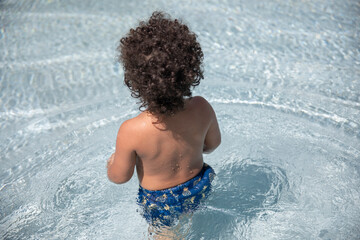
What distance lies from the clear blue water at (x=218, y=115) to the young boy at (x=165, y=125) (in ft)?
0.90

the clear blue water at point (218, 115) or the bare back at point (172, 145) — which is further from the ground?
the bare back at point (172, 145)

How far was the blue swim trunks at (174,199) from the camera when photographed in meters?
1.95

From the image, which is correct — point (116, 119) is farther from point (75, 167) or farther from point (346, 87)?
point (346, 87)

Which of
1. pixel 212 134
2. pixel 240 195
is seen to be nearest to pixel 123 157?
pixel 212 134

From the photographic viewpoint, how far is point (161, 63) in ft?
5.03

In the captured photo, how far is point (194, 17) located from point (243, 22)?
0.53 m

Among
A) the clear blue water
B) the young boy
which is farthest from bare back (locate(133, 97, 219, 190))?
the clear blue water

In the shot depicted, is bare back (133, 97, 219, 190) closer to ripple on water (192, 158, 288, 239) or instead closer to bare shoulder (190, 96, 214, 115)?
bare shoulder (190, 96, 214, 115)

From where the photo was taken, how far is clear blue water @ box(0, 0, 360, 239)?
91.5 inches

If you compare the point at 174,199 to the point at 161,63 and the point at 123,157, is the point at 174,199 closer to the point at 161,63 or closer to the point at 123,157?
the point at 123,157

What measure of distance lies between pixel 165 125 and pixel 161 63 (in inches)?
12.3

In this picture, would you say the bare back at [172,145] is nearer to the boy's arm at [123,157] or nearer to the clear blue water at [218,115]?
the boy's arm at [123,157]

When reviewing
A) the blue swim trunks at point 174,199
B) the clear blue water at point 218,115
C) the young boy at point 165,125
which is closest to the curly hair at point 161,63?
the young boy at point 165,125

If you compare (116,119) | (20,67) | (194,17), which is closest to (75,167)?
(116,119)
